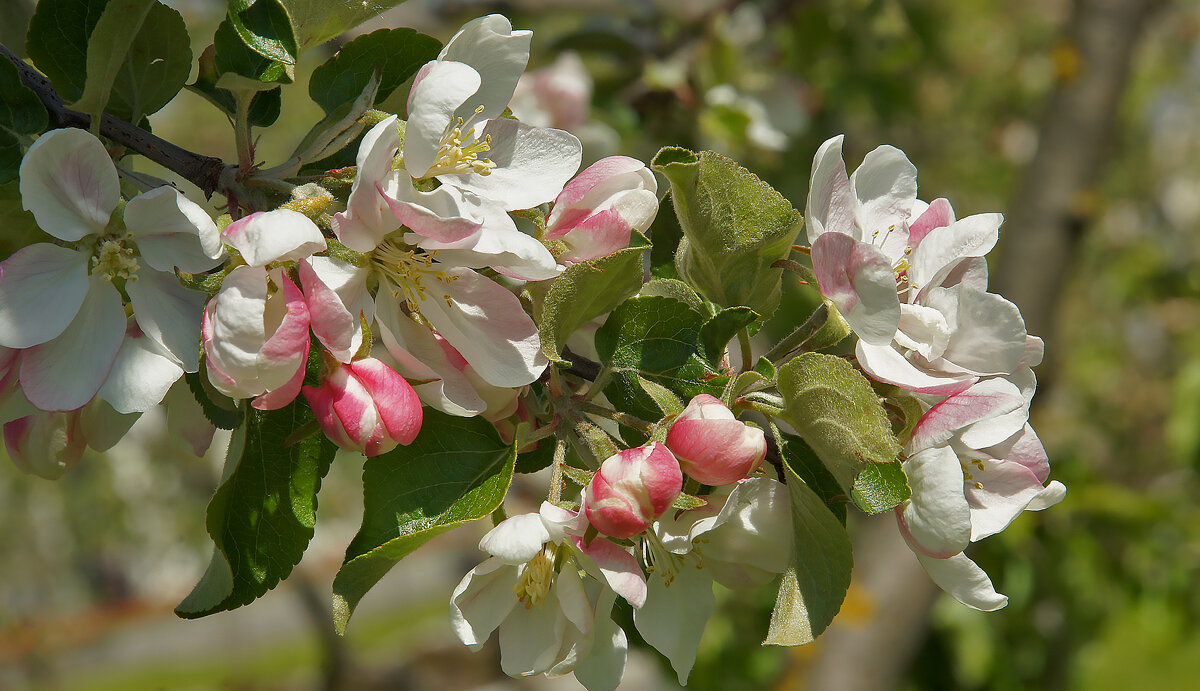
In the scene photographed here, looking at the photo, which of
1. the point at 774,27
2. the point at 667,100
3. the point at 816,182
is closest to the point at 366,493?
the point at 816,182

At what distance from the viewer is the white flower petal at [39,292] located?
2.35 feet

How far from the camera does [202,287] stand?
717 mm

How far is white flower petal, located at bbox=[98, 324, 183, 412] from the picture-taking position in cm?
74

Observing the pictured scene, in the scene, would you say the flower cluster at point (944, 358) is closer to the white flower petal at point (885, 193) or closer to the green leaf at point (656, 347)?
the white flower petal at point (885, 193)

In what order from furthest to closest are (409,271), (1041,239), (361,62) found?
(1041,239), (361,62), (409,271)

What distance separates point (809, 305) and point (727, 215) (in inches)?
67.0

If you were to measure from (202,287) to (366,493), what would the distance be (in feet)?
0.69

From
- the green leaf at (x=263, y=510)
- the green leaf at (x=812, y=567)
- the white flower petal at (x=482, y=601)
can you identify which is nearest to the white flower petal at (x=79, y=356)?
the green leaf at (x=263, y=510)

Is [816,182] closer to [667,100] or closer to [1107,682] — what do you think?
[667,100]

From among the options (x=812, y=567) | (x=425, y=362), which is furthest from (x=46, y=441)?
(x=812, y=567)

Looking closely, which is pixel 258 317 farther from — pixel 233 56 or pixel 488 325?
pixel 233 56

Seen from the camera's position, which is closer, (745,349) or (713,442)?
(713,442)

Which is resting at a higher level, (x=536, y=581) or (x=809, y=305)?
(x=536, y=581)

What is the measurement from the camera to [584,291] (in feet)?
2.47
